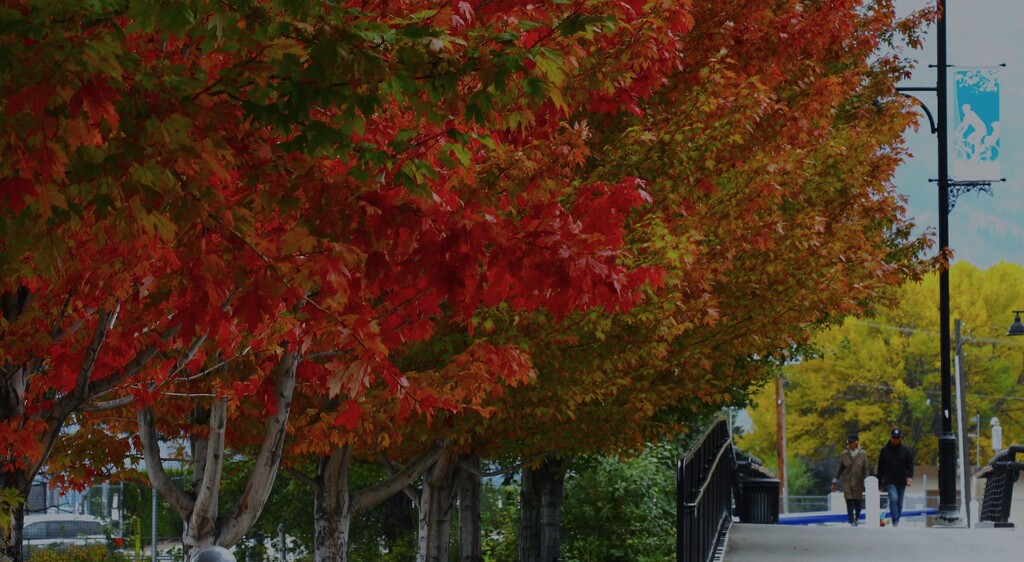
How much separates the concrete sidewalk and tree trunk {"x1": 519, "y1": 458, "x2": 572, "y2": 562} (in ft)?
23.0

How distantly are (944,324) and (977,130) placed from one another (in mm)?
4801

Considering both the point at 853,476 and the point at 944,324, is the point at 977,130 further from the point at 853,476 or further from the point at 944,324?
the point at 853,476

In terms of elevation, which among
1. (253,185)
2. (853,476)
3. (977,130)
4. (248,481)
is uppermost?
(977,130)

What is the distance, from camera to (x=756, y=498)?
815 inches

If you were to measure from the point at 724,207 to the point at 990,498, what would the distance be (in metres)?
12.0

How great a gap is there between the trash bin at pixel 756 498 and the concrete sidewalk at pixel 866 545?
198 inches

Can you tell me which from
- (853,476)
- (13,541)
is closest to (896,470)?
(853,476)

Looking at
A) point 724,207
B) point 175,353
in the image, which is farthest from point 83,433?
point 724,207

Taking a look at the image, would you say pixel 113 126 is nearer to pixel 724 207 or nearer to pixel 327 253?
pixel 327 253

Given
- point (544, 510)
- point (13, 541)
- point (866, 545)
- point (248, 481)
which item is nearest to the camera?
point (13, 541)

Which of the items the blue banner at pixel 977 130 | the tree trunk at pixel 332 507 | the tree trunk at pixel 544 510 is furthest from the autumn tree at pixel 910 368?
the tree trunk at pixel 332 507

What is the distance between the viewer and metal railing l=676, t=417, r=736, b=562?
8.90m

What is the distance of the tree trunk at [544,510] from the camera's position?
71.6ft

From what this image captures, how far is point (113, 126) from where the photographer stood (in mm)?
4336
